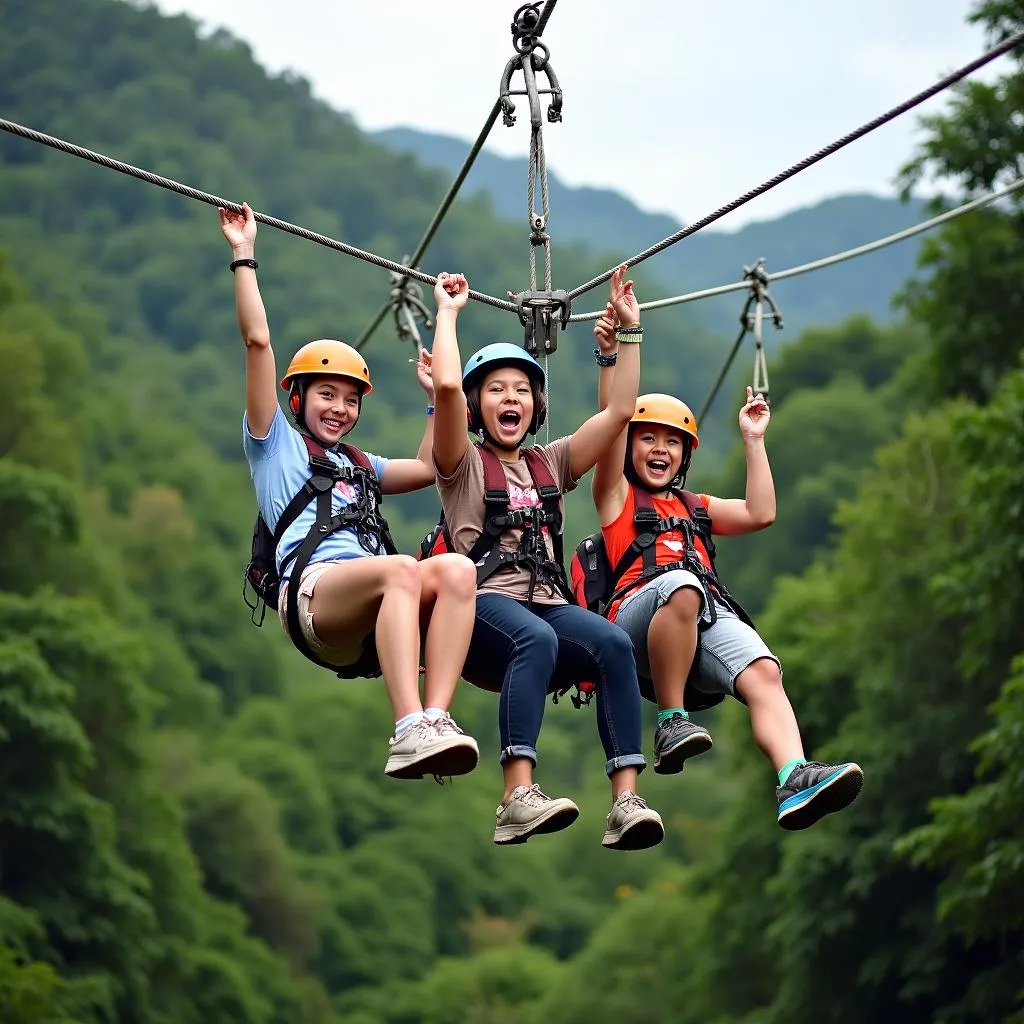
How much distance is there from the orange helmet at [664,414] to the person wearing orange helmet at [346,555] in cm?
92

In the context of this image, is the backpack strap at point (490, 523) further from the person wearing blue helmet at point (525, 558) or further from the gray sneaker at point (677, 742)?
the gray sneaker at point (677, 742)

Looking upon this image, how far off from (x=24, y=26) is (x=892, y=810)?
124 m

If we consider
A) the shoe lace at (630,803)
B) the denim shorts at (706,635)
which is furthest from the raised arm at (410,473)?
the shoe lace at (630,803)

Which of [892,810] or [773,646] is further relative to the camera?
[773,646]

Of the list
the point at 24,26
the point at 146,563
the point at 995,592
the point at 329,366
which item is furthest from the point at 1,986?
the point at 24,26

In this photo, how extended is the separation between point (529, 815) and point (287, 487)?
1.58 metres

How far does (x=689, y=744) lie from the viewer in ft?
29.2

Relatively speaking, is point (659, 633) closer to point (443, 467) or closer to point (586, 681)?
point (586, 681)

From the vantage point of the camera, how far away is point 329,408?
29.6 feet

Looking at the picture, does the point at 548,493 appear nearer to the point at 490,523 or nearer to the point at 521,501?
the point at 521,501

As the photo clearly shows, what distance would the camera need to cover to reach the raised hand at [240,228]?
28.2ft

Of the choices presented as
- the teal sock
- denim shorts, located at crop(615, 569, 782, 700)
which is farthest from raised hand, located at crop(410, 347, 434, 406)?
the teal sock

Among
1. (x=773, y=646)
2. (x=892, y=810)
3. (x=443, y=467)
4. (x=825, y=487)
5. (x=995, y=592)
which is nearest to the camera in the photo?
(x=443, y=467)

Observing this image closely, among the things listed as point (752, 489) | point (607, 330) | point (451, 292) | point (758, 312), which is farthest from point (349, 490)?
point (758, 312)
